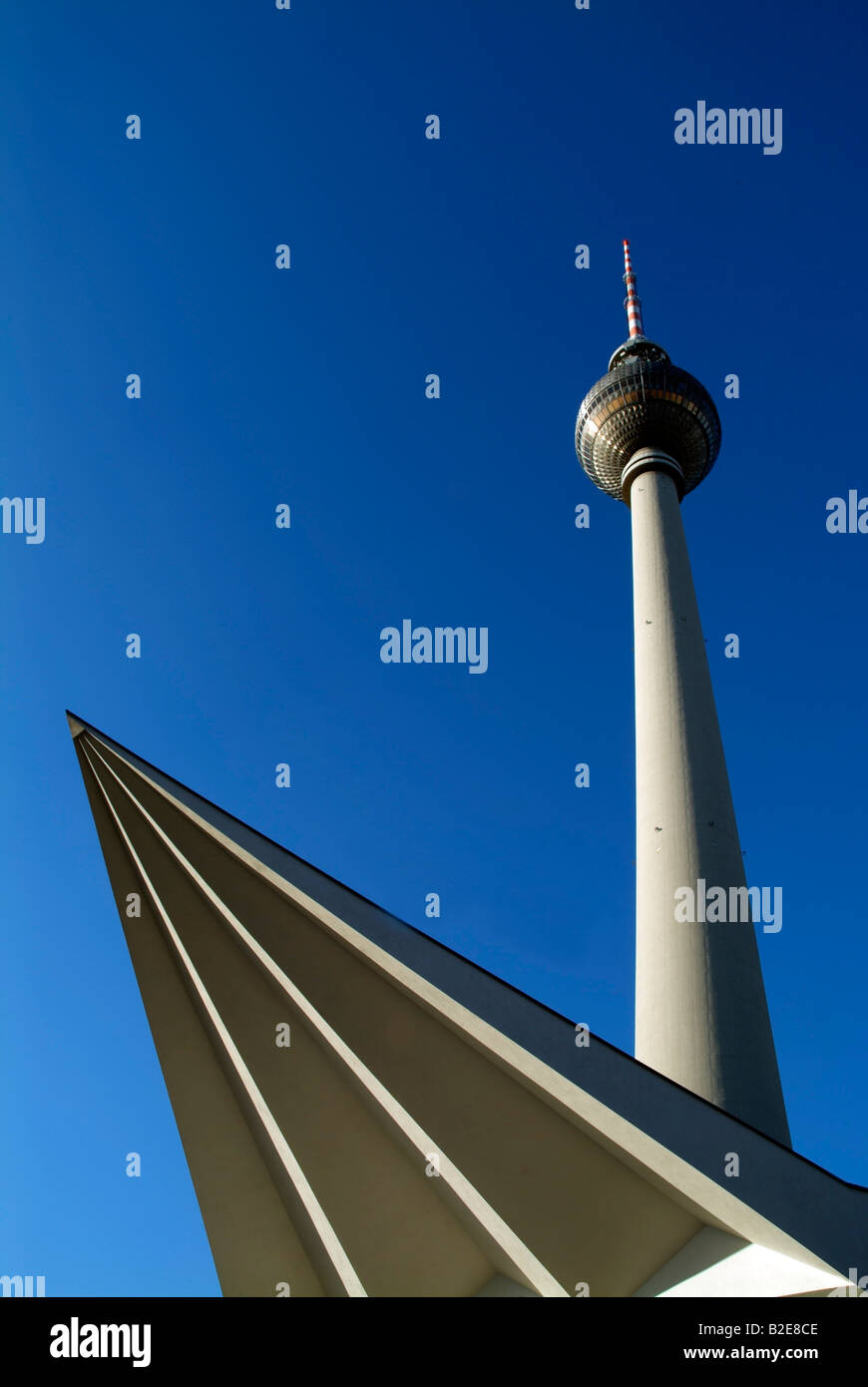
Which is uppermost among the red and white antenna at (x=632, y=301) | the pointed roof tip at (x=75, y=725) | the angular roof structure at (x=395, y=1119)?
the red and white antenna at (x=632, y=301)

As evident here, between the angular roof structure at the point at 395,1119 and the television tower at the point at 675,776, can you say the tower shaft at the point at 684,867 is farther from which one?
the angular roof structure at the point at 395,1119

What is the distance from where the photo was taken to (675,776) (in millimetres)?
Result: 26938

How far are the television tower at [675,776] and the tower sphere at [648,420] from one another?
6 cm

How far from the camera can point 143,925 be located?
1403cm

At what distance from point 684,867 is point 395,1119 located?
15.6 m

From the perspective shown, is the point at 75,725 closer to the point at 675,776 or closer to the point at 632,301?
the point at 675,776

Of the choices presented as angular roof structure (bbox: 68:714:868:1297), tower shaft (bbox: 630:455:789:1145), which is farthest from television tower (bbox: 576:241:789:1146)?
angular roof structure (bbox: 68:714:868:1297)

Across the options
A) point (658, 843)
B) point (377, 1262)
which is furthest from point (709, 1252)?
point (658, 843)

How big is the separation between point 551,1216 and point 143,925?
716 centimetres

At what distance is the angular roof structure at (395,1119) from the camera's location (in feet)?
32.3

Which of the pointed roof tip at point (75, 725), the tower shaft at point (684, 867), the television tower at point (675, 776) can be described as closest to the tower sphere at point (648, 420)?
the television tower at point (675, 776)

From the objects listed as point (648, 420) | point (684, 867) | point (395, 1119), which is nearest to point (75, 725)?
point (395, 1119)

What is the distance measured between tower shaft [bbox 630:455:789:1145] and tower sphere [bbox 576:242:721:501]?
15.6 ft
